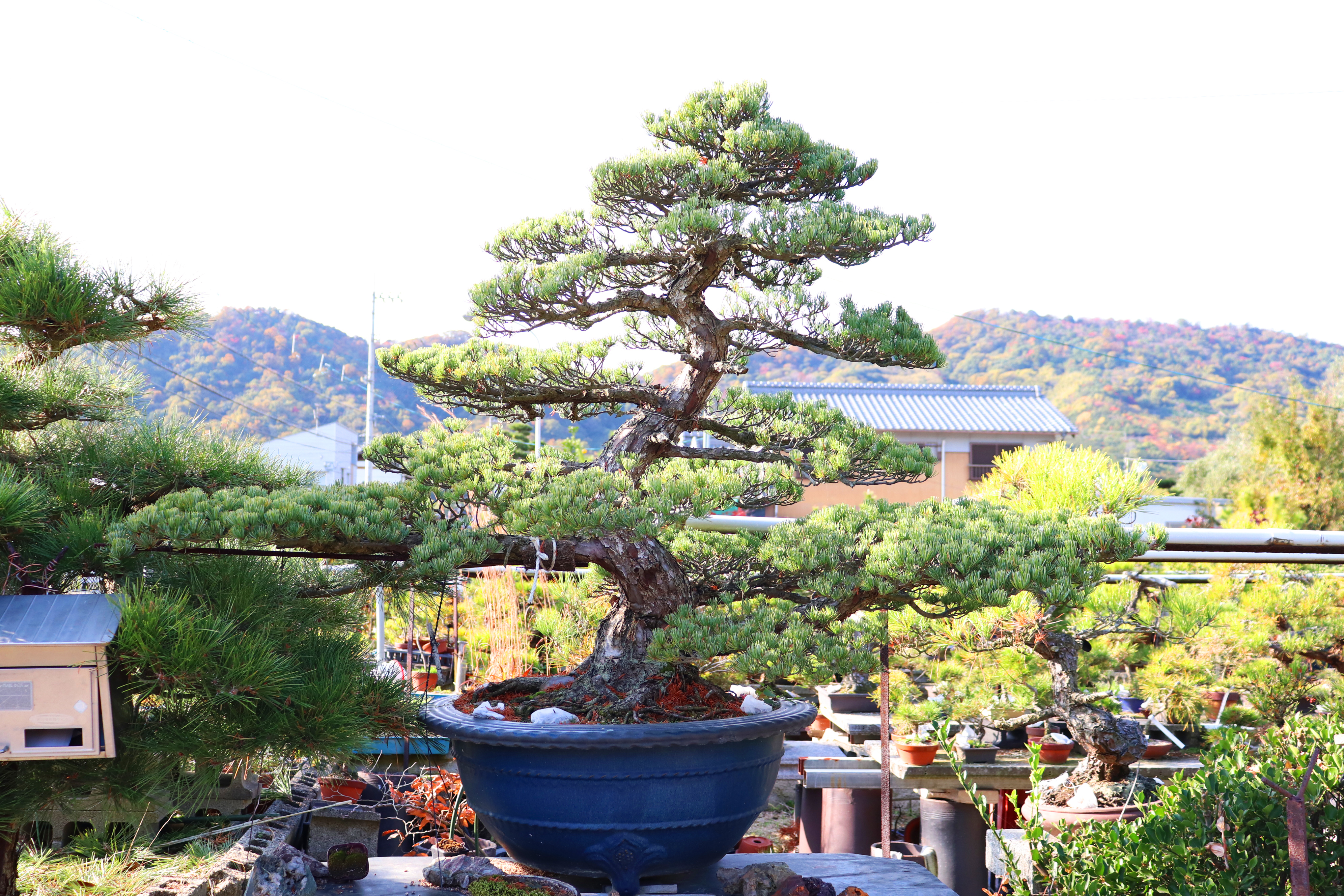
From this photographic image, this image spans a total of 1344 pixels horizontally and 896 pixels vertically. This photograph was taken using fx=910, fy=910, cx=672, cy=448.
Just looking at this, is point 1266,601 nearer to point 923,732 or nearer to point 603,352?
point 923,732

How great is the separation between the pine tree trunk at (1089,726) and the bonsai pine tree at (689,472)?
3.76ft

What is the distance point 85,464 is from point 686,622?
3.95 feet

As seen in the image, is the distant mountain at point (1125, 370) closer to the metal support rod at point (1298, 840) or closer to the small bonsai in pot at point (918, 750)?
the small bonsai in pot at point (918, 750)

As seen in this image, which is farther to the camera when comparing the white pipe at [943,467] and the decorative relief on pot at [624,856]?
the white pipe at [943,467]

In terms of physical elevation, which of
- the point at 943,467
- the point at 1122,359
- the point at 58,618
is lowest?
the point at 58,618

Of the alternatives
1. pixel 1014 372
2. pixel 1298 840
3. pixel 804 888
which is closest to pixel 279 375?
pixel 804 888

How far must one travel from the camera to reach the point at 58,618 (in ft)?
4.67

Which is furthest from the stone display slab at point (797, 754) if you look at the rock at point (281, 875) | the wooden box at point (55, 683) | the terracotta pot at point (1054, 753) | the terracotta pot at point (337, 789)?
the wooden box at point (55, 683)

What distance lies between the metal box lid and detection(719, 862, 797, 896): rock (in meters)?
1.29

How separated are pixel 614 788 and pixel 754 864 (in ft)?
1.43

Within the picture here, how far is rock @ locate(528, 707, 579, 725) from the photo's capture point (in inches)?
69.6

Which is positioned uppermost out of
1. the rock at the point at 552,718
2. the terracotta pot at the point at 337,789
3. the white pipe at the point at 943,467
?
the white pipe at the point at 943,467

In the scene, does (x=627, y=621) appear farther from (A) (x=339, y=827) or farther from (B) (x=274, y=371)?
(B) (x=274, y=371)

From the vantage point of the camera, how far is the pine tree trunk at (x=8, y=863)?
Result: 5.41 feet
